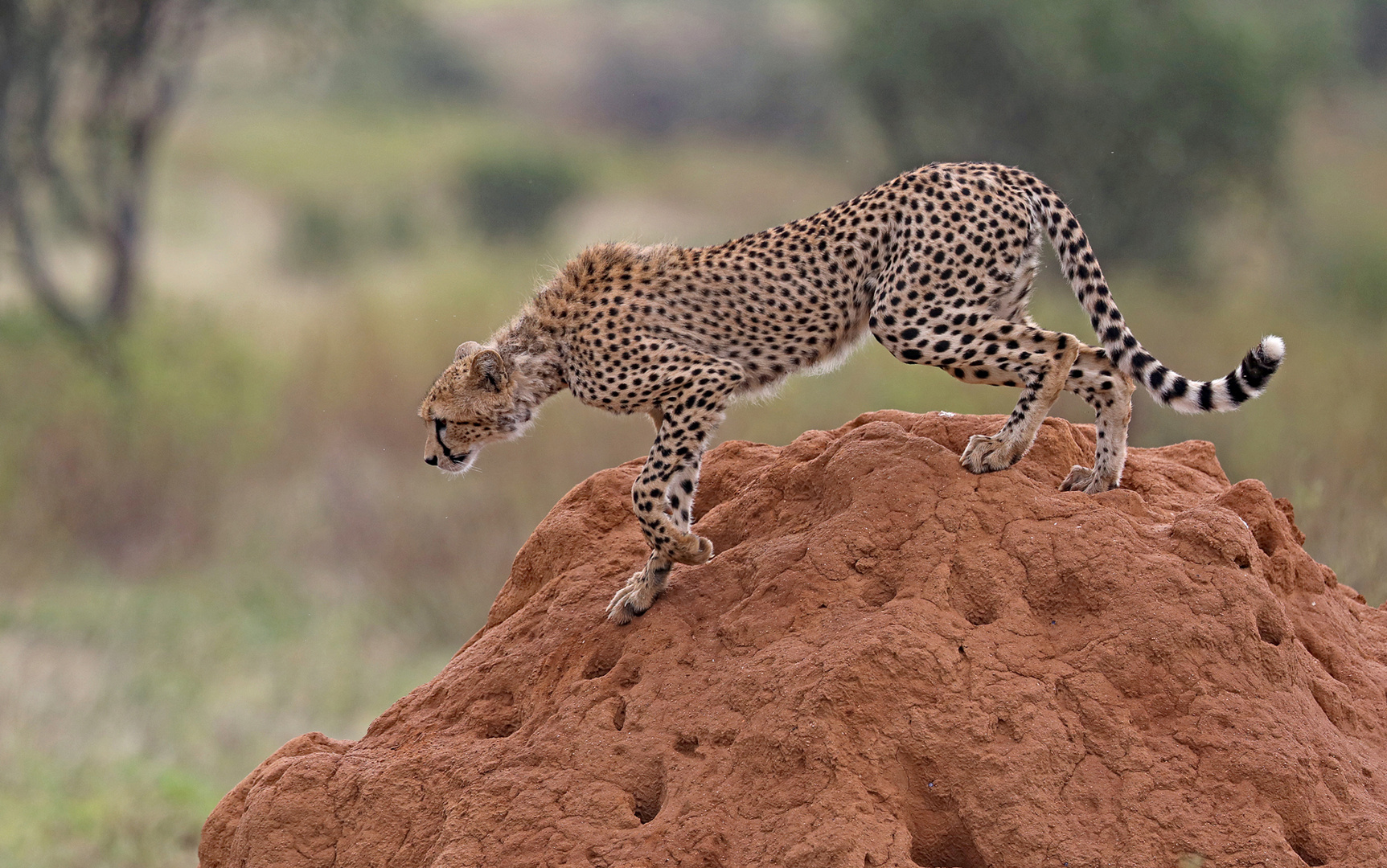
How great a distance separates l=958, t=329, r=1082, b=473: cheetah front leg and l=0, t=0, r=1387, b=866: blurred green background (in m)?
1.83

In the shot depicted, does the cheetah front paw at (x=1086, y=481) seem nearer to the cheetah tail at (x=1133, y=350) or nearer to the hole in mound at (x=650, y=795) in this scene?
the cheetah tail at (x=1133, y=350)

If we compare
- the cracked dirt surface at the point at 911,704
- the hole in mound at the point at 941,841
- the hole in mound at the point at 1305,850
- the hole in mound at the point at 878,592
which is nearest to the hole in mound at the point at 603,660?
the cracked dirt surface at the point at 911,704

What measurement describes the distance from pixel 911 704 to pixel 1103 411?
4.51ft

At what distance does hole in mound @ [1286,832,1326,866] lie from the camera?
388 centimetres

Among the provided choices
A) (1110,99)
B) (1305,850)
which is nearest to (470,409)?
(1305,850)

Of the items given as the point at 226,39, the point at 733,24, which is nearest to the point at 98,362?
the point at 226,39

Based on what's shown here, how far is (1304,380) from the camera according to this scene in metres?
13.6

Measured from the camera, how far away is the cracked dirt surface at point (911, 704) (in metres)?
3.92

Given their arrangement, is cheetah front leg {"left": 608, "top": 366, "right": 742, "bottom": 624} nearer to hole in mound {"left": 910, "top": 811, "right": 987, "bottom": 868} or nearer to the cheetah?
the cheetah

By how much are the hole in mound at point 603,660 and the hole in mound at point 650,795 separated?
22.8 inches

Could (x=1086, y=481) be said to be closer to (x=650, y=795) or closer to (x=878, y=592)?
(x=878, y=592)

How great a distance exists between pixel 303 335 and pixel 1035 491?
16.5 meters

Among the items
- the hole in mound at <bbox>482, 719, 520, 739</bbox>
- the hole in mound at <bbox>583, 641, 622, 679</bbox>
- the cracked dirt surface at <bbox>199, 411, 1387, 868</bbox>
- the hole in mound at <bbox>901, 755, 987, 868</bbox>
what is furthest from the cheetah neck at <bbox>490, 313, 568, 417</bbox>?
the hole in mound at <bbox>901, 755, 987, 868</bbox>

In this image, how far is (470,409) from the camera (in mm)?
5727
